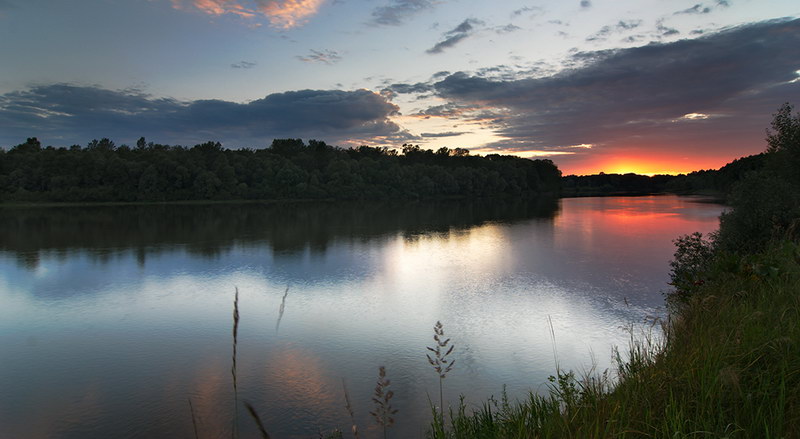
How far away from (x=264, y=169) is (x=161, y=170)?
65.6 feet

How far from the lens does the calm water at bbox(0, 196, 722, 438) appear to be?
7594mm

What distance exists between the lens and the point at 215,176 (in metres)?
85.6

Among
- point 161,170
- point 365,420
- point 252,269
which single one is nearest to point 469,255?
point 252,269

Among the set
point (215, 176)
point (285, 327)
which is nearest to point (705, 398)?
point (285, 327)

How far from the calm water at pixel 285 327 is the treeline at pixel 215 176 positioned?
59.6 meters

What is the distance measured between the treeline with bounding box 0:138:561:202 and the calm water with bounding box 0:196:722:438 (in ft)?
195

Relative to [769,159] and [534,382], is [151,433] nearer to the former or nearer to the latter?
[534,382]

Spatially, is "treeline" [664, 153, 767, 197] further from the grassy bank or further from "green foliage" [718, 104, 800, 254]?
the grassy bank

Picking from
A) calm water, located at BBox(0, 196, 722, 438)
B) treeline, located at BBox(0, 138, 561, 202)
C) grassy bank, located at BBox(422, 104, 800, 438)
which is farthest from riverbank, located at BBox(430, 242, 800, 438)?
treeline, located at BBox(0, 138, 561, 202)

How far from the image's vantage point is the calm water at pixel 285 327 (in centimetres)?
759

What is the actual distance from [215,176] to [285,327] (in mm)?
80444

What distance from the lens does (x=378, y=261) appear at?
22.8 metres

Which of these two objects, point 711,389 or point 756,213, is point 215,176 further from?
point 711,389

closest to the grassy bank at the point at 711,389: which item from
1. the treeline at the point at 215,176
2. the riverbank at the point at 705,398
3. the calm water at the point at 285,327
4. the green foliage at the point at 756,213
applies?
the riverbank at the point at 705,398
